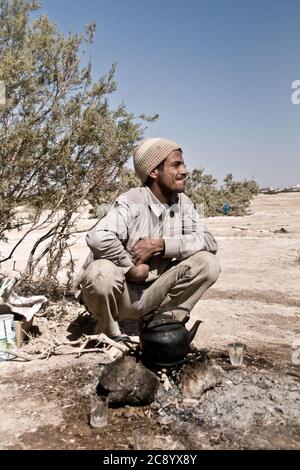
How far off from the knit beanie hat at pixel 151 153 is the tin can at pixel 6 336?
171 cm

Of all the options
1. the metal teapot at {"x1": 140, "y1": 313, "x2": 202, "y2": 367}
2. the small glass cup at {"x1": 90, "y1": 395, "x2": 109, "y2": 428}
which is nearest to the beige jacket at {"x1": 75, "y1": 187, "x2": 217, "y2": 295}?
the metal teapot at {"x1": 140, "y1": 313, "x2": 202, "y2": 367}

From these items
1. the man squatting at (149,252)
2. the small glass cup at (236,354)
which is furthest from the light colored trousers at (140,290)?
the small glass cup at (236,354)

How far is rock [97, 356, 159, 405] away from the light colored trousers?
81 cm

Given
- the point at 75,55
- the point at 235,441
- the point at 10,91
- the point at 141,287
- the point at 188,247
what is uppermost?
the point at 75,55

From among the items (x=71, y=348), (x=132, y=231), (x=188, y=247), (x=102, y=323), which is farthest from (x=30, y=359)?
(x=188, y=247)

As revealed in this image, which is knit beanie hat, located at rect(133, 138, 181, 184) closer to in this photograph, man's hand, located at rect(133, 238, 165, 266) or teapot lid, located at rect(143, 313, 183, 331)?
man's hand, located at rect(133, 238, 165, 266)

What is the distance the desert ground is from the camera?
2.46 m

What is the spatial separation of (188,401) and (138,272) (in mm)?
1205

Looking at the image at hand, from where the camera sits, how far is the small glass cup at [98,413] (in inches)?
103

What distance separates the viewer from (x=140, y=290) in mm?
3975

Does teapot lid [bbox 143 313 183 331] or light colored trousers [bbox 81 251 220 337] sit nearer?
teapot lid [bbox 143 313 183 331]

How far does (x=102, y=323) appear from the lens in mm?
3811
